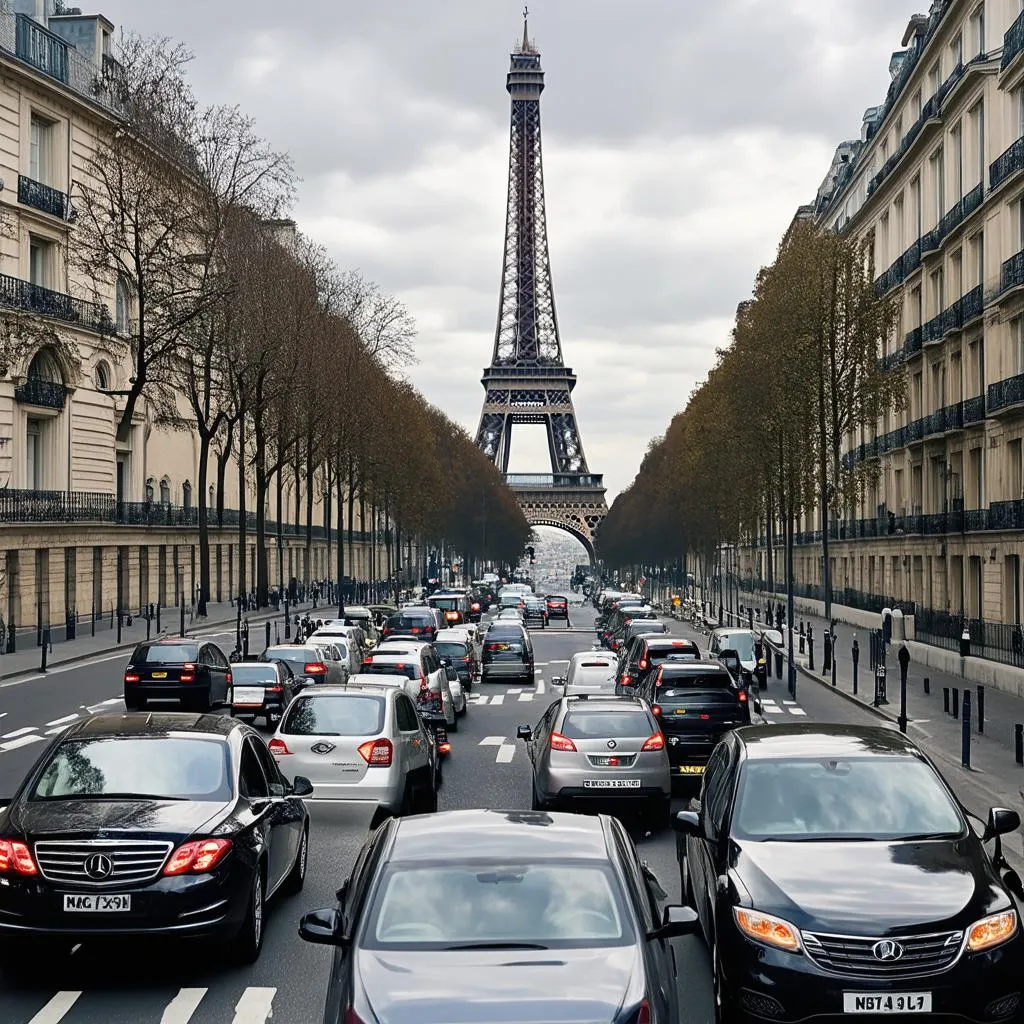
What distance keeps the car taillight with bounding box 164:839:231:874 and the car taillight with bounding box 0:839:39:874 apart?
0.82 metres

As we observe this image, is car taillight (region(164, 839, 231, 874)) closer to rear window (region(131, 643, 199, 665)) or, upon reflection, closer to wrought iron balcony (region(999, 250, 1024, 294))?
rear window (region(131, 643, 199, 665))

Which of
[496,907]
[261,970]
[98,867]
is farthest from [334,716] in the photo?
[496,907]

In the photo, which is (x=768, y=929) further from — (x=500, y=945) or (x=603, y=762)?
(x=603, y=762)

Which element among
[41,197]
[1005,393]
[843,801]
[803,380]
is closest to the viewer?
[843,801]

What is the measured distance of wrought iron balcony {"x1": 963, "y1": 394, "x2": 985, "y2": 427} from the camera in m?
42.3

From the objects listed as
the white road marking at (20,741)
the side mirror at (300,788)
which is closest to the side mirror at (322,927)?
the side mirror at (300,788)

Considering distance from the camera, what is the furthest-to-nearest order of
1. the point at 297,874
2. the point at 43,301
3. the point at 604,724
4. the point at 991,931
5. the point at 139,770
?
the point at 43,301 < the point at 604,724 < the point at 297,874 < the point at 139,770 < the point at 991,931

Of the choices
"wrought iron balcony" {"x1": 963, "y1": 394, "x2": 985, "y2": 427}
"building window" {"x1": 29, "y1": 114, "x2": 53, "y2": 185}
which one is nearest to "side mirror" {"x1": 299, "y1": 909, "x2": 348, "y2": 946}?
"wrought iron balcony" {"x1": 963, "y1": 394, "x2": 985, "y2": 427}

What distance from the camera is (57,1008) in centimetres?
862

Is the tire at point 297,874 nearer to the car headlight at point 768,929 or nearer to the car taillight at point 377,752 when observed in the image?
the car taillight at point 377,752

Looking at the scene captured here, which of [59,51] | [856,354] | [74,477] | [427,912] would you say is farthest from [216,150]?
[427,912]

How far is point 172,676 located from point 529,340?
14317cm

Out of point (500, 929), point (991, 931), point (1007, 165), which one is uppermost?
point (1007, 165)

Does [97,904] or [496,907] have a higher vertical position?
[496,907]
